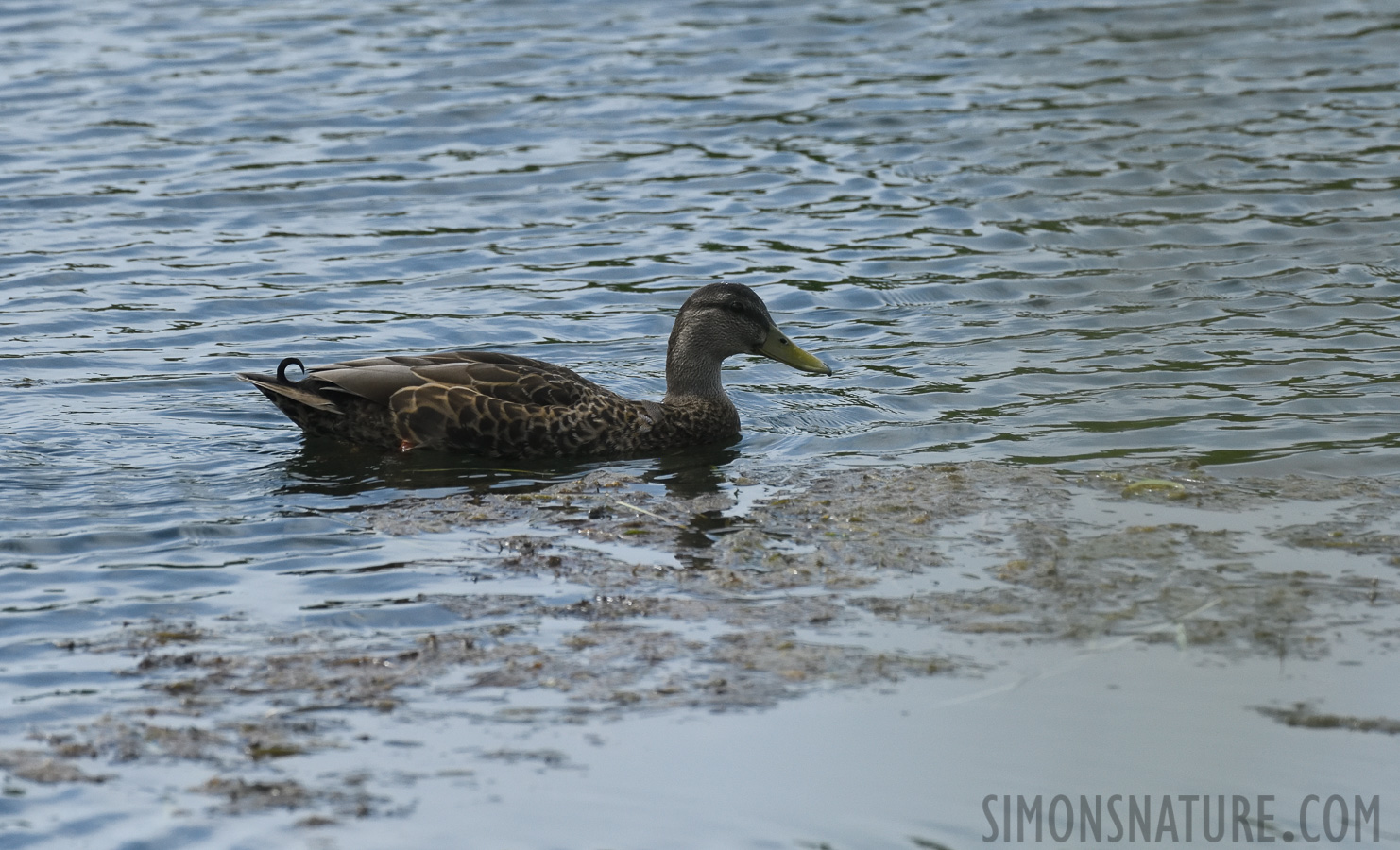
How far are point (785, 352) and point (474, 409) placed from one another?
204 centimetres

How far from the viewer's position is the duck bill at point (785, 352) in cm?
1020

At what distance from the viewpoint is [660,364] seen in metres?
11.2

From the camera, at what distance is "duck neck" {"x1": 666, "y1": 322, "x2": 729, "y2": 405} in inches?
391

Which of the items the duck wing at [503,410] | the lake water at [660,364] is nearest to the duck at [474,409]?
the duck wing at [503,410]

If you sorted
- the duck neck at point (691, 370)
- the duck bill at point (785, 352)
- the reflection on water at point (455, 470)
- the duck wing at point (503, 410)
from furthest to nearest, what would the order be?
the duck bill at point (785, 352)
the duck neck at point (691, 370)
the duck wing at point (503, 410)
the reflection on water at point (455, 470)

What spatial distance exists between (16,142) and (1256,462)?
38.3ft

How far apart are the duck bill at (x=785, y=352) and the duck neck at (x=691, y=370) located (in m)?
0.32

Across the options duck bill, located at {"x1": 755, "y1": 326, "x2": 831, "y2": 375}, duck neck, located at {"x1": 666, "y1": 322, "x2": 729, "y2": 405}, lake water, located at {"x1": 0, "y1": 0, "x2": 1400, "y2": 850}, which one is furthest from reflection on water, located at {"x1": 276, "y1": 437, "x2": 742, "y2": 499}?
duck bill, located at {"x1": 755, "y1": 326, "x2": 831, "y2": 375}

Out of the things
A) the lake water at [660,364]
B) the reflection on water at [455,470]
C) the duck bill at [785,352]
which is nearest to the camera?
the lake water at [660,364]

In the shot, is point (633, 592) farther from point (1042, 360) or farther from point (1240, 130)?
point (1240, 130)

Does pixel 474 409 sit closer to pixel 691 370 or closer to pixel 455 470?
pixel 455 470

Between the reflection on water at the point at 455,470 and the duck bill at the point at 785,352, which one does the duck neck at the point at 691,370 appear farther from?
the reflection on water at the point at 455,470

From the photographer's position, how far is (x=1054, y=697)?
592cm

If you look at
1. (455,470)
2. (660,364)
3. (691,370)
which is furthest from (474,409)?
(660,364)
